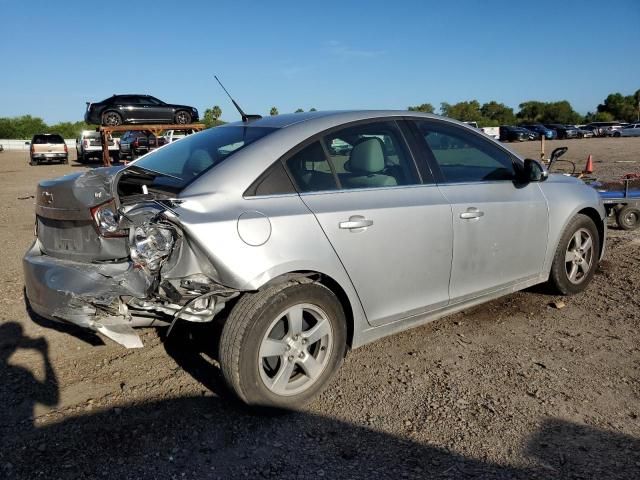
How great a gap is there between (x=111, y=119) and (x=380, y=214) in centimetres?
1986

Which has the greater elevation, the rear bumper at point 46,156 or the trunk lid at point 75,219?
the trunk lid at point 75,219

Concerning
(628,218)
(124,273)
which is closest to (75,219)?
(124,273)

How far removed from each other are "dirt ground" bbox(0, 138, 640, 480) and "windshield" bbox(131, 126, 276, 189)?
1245 mm

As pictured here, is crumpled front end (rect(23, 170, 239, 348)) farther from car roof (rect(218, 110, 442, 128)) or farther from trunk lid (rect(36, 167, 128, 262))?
car roof (rect(218, 110, 442, 128))

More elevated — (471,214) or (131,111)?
(131,111)

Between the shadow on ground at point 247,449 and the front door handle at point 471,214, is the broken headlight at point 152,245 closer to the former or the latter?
the shadow on ground at point 247,449

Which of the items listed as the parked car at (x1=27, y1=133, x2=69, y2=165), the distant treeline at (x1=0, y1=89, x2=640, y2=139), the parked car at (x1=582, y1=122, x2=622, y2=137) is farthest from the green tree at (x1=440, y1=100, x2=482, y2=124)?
the parked car at (x1=27, y1=133, x2=69, y2=165)

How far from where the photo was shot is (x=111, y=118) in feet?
68.5

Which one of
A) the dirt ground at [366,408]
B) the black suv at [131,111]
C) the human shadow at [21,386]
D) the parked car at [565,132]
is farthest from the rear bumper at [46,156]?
the parked car at [565,132]

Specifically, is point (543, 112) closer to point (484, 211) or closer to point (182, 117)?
point (182, 117)

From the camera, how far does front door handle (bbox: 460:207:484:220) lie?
3.74 metres

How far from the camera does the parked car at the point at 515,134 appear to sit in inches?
1976

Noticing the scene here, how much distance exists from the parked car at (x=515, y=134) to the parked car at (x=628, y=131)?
8.93 m

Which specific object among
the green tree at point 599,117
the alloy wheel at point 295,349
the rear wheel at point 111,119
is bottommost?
the alloy wheel at point 295,349
